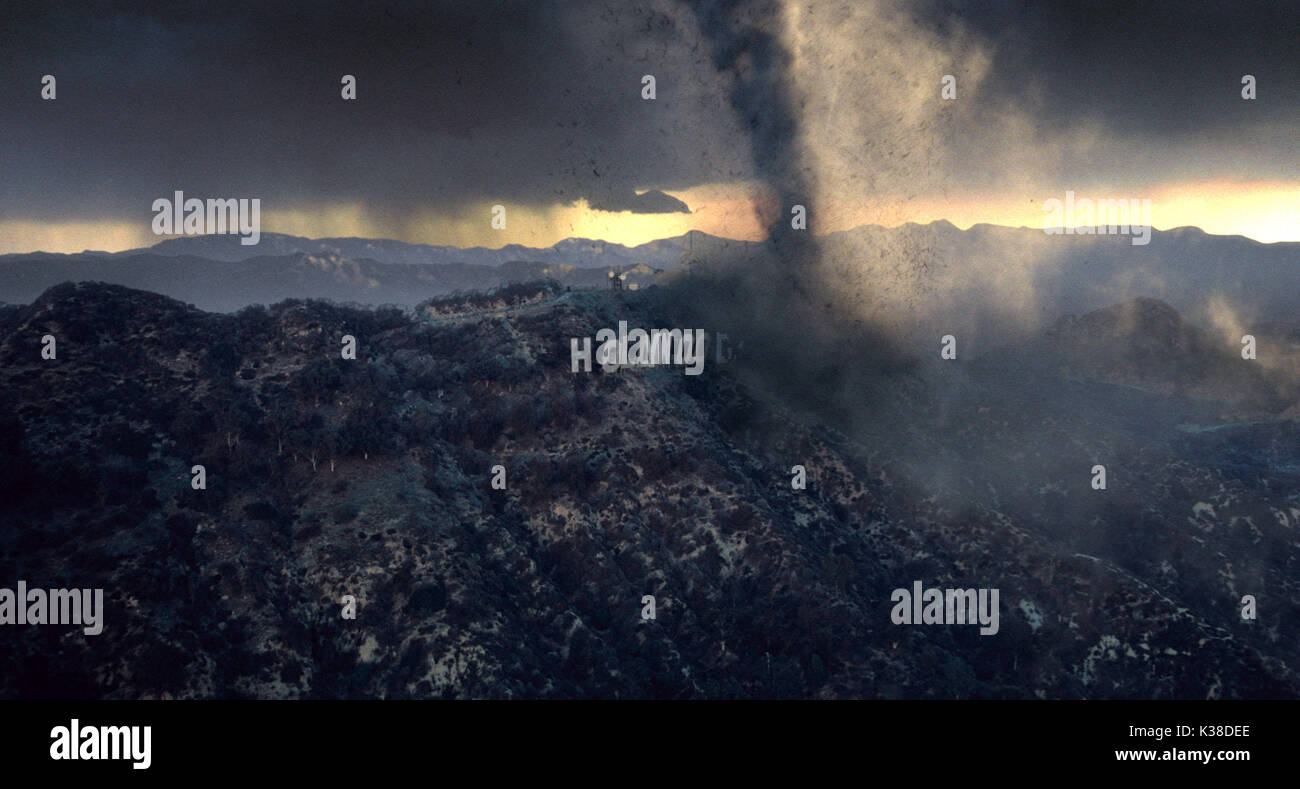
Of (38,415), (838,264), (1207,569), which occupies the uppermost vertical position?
(838,264)

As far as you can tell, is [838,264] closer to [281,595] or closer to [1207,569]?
[1207,569]

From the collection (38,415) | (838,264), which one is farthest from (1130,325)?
(38,415)
